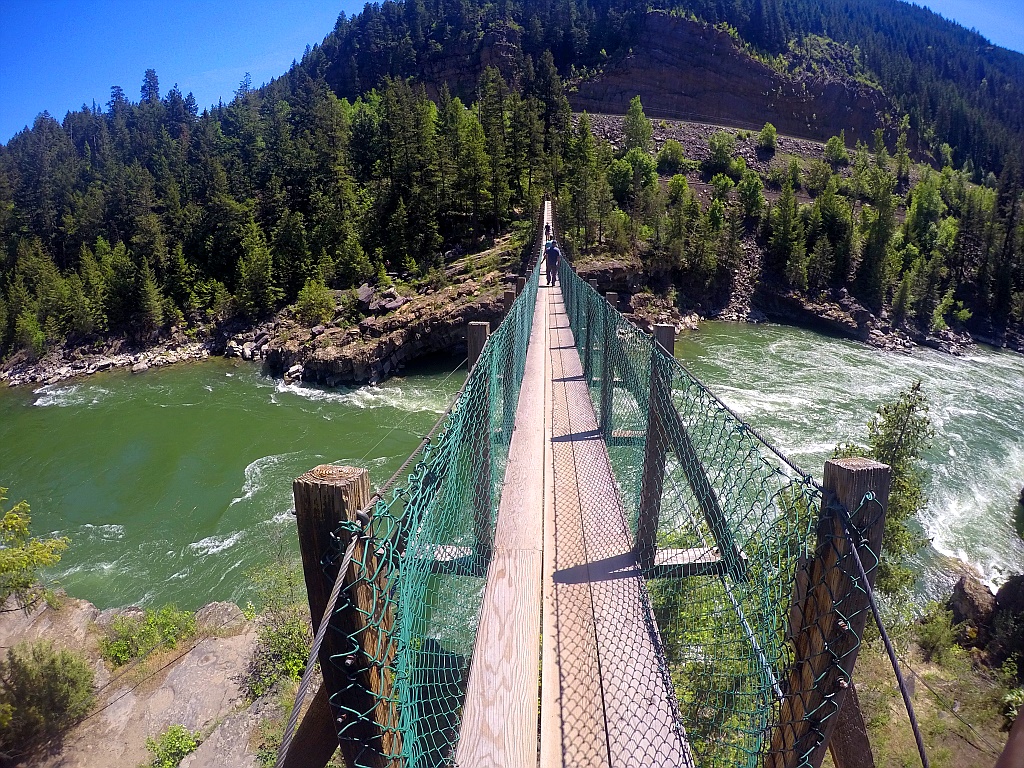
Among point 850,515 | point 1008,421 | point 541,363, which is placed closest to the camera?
point 850,515

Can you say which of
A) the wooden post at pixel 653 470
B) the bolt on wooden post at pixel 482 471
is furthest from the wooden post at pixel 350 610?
the wooden post at pixel 653 470

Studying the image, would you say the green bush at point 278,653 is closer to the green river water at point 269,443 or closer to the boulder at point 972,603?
the green river water at point 269,443

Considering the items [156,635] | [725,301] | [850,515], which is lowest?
[156,635]

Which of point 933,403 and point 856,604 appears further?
point 933,403

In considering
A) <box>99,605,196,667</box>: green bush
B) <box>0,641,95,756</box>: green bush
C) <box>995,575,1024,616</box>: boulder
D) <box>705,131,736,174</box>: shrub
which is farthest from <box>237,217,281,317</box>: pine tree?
<box>705,131,736,174</box>: shrub

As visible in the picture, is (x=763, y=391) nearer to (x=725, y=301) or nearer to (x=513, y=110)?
(x=725, y=301)

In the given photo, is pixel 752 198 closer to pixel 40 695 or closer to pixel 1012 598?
pixel 1012 598

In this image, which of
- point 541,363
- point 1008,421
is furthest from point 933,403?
point 541,363

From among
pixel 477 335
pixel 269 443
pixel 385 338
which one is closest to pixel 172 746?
pixel 477 335
